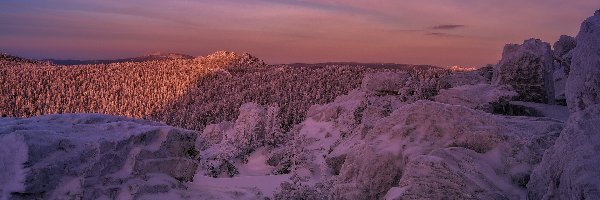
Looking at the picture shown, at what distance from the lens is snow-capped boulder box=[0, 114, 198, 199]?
7.27 meters

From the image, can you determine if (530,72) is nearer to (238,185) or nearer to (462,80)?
(462,80)

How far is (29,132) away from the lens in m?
7.61

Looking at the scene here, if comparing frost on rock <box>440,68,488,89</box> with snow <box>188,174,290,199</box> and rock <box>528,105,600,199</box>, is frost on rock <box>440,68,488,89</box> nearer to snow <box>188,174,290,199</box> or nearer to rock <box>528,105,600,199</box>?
snow <box>188,174,290,199</box>

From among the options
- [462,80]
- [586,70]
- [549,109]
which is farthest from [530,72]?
[586,70]

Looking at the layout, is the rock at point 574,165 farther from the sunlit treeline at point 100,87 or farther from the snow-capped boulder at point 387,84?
the sunlit treeline at point 100,87

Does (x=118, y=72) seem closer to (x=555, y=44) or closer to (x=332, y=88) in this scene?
(x=332, y=88)

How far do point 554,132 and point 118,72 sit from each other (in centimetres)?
7651

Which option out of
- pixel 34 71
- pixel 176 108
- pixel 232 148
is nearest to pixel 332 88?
pixel 176 108

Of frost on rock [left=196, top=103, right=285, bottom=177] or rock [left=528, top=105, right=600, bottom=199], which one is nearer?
rock [left=528, top=105, right=600, bottom=199]

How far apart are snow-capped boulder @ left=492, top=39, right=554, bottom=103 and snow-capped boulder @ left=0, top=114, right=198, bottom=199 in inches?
425

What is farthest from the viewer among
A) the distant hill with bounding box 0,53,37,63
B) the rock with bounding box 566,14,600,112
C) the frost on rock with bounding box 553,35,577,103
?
the distant hill with bounding box 0,53,37,63

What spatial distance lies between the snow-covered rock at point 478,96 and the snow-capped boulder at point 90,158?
296 inches

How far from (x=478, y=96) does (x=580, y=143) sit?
371 inches

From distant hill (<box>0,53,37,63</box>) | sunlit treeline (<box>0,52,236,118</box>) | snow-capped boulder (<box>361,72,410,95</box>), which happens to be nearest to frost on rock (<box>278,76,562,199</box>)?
snow-capped boulder (<box>361,72,410,95</box>)
